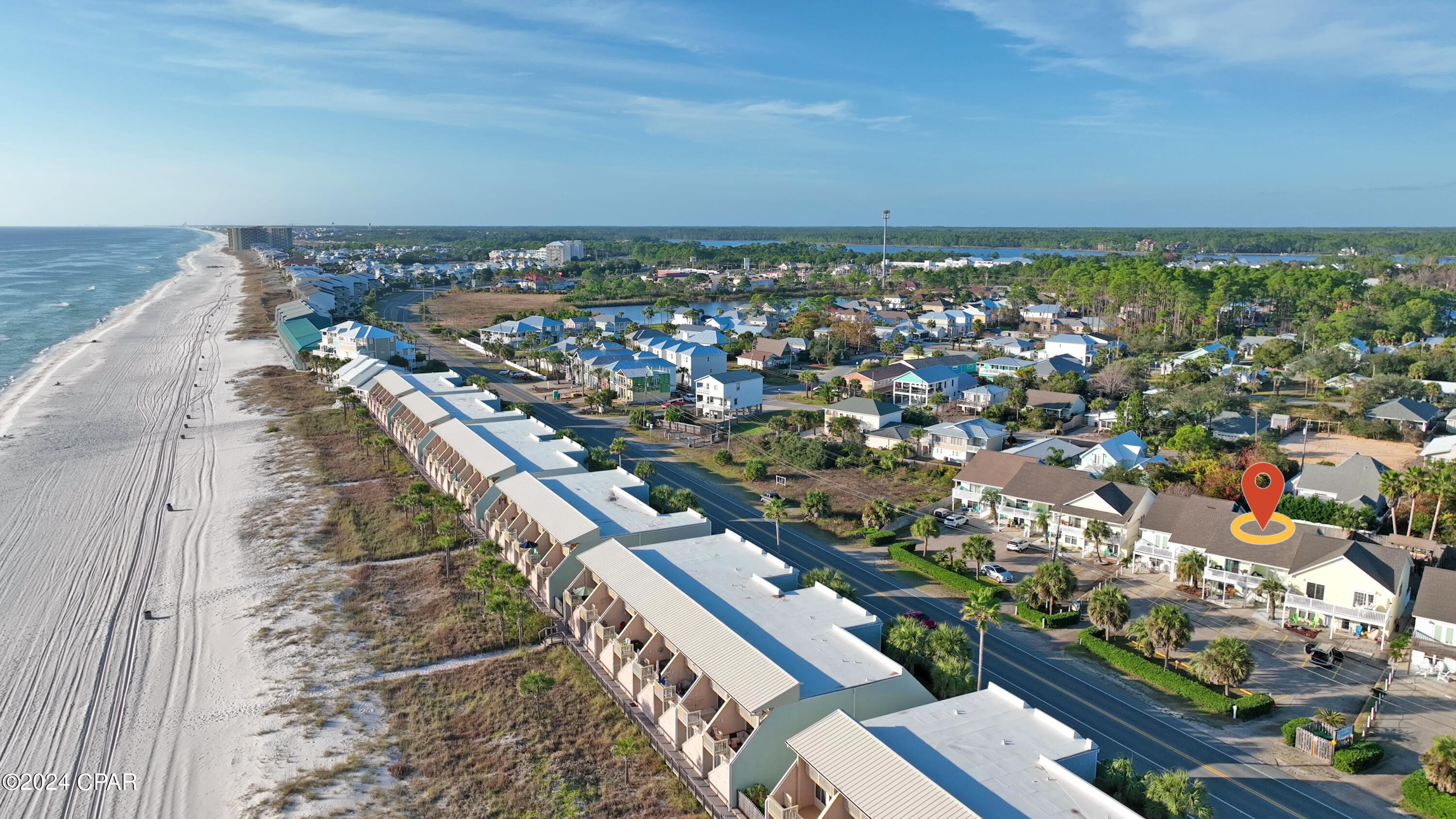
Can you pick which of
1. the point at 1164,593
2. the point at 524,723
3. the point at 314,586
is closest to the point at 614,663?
the point at 524,723

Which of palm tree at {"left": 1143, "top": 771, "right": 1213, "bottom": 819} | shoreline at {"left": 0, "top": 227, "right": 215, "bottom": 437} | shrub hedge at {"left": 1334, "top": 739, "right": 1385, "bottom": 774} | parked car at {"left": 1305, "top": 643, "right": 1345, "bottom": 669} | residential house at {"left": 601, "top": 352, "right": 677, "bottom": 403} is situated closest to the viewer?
palm tree at {"left": 1143, "top": 771, "right": 1213, "bottom": 819}

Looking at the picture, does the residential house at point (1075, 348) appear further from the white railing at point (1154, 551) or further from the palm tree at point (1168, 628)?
the palm tree at point (1168, 628)

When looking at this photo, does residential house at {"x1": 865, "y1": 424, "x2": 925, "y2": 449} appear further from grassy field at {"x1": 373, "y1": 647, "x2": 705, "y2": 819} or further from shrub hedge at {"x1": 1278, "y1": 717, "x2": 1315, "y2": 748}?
grassy field at {"x1": 373, "y1": 647, "x2": 705, "y2": 819}

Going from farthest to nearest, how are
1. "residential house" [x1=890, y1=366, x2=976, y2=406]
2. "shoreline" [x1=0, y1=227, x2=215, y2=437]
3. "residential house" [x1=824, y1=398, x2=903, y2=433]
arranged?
"residential house" [x1=890, y1=366, x2=976, y2=406] < "shoreline" [x1=0, y1=227, x2=215, y2=437] < "residential house" [x1=824, y1=398, x2=903, y2=433]

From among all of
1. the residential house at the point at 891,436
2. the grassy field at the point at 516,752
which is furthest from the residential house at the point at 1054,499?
the grassy field at the point at 516,752

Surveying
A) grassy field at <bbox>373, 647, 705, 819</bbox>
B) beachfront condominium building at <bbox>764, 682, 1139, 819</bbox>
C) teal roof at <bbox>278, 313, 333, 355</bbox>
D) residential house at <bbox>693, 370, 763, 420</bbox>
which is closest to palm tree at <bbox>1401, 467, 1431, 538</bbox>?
beachfront condominium building at <bbox>764, 682, 1139, 819</bbox>

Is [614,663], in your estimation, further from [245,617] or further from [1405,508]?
[1405,508]
